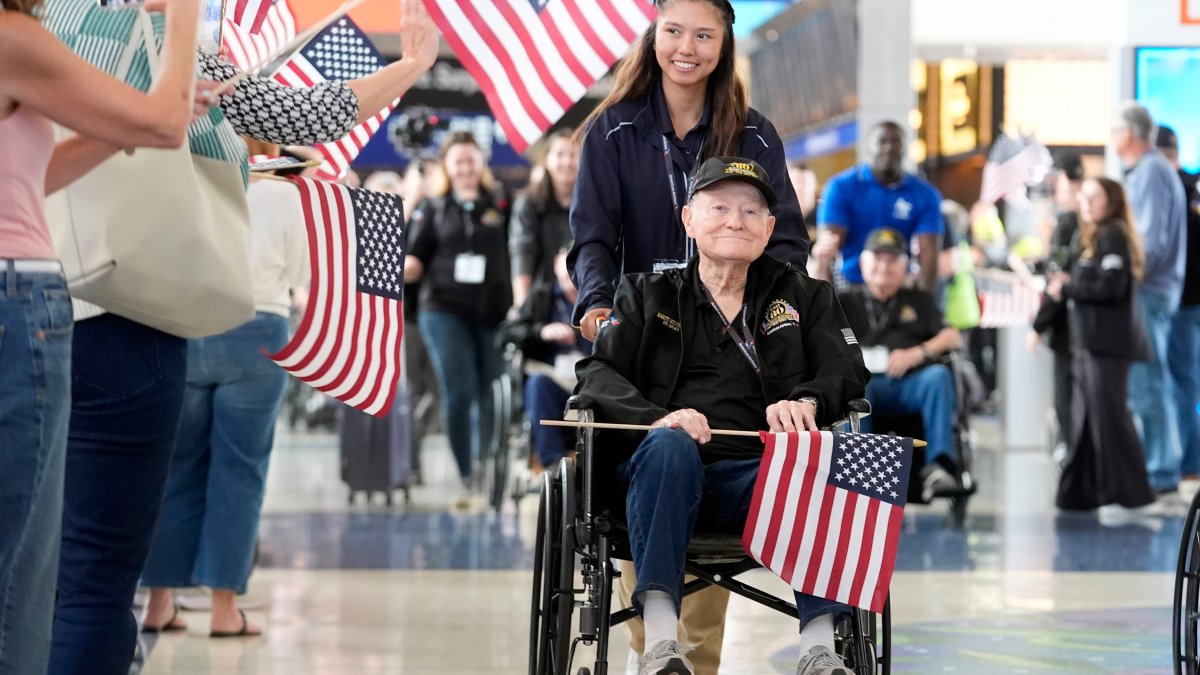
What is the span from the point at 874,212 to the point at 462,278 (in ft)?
8.13

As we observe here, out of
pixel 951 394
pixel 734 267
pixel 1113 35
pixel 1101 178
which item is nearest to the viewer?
pixel 734 267

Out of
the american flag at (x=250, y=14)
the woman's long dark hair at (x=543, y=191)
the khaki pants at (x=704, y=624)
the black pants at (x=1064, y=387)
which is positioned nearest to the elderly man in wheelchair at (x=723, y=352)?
the khaki pants at (x=704, y=624)

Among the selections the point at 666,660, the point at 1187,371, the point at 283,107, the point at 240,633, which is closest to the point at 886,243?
the point at 1187,371

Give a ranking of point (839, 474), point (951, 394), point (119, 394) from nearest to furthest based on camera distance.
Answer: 1. point (119, 394)
2. point (839, 474)
3. point (951, 394)

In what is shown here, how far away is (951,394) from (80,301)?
6.39m

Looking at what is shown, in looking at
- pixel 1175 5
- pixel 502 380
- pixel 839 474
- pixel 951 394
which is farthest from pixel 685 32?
pixel 1175 5

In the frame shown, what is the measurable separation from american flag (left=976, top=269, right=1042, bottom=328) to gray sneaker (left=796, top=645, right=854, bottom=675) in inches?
431

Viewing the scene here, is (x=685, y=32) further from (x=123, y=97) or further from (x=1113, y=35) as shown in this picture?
(x=1113, y=35)

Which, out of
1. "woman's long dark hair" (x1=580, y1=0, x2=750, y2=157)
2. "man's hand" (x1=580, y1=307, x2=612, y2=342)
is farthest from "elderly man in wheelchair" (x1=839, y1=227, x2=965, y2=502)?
"man's hand" (x1=580, y1=307, x2=612, y2=342)

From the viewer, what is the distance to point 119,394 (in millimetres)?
3588

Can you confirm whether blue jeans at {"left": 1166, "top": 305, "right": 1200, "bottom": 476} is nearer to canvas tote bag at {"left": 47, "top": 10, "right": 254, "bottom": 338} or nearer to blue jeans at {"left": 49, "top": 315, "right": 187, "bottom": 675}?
canvas tote bag at {"left": 47, "top": 10, "right": 254, "bottom": 338}

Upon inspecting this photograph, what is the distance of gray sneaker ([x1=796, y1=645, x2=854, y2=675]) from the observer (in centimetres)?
390

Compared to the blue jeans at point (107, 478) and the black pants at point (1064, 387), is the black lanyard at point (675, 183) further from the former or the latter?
the black pants at point (1064, 387)

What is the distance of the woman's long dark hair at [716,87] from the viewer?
16.1ft
